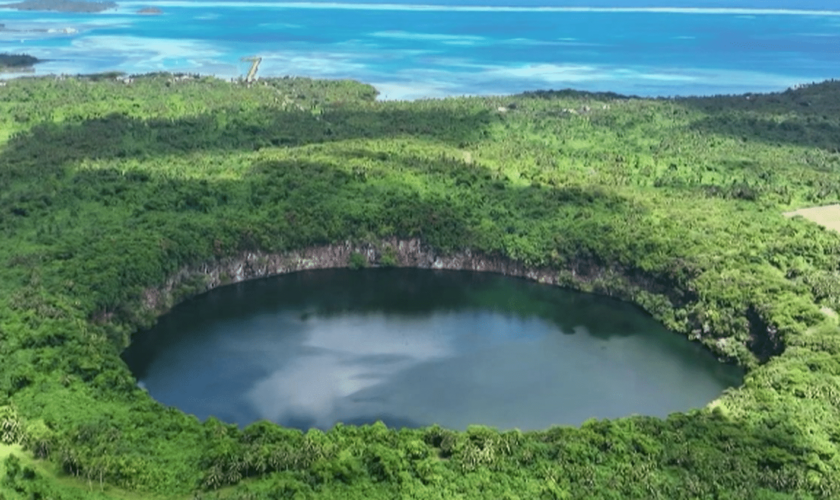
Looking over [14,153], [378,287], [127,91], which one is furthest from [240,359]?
[127,91]

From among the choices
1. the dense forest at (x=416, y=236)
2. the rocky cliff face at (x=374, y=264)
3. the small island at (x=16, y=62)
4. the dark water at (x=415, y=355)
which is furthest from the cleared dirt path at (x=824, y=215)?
the small island at (x=16, y=62)

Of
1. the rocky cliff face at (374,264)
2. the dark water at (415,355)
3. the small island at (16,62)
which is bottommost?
the dark water at (415,355)

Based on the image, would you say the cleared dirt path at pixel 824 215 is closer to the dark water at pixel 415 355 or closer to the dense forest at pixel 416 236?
the dense forest at pixel 416 236

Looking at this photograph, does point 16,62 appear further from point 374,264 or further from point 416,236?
point 416,236

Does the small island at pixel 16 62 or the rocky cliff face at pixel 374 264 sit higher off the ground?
the small island at pixel 16 62

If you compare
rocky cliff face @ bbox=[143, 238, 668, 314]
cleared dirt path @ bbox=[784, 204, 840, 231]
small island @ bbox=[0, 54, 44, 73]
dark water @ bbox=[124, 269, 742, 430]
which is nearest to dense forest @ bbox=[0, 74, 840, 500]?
rocky cliff face @ bbox=[143, 238, 668, 314]

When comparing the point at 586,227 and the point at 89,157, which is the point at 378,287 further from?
the point at 89,157
